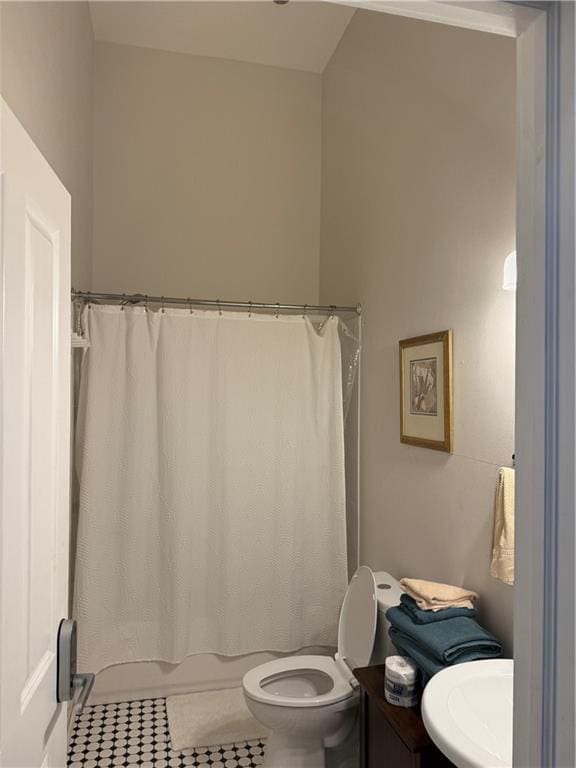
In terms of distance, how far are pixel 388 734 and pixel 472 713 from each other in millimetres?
472

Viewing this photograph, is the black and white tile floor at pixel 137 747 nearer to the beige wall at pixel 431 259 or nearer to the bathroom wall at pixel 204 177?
the beige wall at pixel 431 259

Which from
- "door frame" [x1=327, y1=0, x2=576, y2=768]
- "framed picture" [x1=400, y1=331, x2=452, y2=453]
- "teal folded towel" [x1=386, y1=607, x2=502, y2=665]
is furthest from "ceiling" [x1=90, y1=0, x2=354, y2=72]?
"teal folded towel" [x1=386, y1=607, x2=502, y2=665]

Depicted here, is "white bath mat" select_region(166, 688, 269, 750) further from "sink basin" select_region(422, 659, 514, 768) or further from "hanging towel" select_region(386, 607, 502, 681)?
"sink basin" select_region(422, 659, 514, 768)

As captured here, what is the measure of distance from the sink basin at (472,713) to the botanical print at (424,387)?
0.86 m

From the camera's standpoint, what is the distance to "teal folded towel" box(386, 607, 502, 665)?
150cm

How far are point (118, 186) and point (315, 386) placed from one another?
1.56m

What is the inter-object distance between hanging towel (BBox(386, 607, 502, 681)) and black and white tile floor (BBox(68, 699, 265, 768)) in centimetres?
101

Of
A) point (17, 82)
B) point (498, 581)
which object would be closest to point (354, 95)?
point (17, 82)

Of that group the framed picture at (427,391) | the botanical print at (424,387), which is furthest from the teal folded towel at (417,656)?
the botanical print at (424,387)

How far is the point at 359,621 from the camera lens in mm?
2107

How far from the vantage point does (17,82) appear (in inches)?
53.7

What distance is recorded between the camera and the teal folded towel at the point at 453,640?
1.50 meters

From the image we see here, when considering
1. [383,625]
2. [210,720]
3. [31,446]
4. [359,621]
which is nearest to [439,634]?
[383,625]

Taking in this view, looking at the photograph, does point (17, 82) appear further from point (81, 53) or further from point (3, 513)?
point (81, 53)
